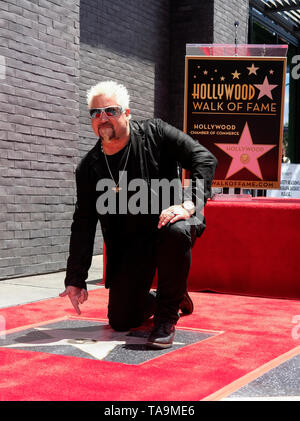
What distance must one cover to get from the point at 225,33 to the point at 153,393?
747 cm

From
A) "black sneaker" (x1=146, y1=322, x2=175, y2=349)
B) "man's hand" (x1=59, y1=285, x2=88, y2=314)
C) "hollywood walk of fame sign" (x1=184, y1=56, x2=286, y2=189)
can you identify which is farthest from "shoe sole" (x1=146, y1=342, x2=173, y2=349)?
"hollywood walk of fame sign" (x1=184, y1=56, x2=286, y2=189)

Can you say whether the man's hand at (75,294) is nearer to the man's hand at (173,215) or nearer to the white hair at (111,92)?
the man's hand at (173,215)

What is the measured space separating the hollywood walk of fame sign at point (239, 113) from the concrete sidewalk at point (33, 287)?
5.04 feet

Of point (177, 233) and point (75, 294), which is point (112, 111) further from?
point (75, 294)

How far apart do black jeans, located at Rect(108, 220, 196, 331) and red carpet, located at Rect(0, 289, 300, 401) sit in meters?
0.22

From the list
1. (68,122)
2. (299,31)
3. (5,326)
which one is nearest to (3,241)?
(68,122)

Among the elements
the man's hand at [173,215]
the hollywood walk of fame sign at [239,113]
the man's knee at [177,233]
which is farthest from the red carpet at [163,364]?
the hollywood walk of fame sign at [239,113]

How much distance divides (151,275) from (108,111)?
949 millimetres

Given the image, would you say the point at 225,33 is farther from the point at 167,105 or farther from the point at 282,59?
the point at 282,59

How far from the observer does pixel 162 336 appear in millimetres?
2881

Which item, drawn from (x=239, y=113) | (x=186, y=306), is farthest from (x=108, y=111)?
(x=239, y=113)

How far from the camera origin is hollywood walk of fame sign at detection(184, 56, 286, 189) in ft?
15.8

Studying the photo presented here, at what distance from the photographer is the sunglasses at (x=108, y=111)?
2922 millimetres

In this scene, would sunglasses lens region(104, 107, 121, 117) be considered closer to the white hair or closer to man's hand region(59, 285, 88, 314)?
the white hair
